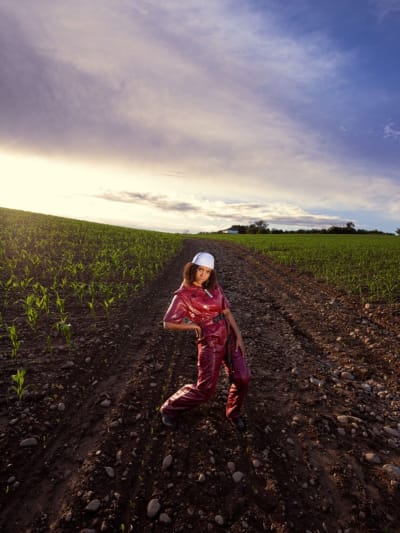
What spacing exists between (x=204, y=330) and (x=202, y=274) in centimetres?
80

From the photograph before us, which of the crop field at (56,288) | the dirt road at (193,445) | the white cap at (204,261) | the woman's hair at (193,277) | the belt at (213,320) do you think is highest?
the white cap at (204,261)

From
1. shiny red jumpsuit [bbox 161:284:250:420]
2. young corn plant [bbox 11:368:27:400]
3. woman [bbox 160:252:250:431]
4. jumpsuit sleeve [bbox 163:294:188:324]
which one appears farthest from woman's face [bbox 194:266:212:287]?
young corn plant [bbox 11:368:27:400]

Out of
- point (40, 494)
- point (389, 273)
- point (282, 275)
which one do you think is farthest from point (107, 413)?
point (389, 273)

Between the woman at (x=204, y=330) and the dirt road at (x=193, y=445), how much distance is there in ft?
1.61

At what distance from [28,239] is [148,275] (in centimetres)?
1077

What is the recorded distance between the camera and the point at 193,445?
3961 mm

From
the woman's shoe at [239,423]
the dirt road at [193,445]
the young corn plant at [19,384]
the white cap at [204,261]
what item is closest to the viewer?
the dirt road at [193,445]

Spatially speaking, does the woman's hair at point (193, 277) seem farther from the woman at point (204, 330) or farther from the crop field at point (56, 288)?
the crop field at point (56, 288)

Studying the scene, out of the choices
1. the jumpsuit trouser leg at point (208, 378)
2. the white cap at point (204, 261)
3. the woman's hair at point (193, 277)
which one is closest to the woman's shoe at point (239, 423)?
the jumpsuit trouser leg at point (208, 378)

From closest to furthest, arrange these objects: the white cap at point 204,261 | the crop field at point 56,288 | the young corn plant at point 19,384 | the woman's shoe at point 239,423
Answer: the white cap at point 204,261
the woman's shoe at point 239,423
the young corn plant at point 19,384
the crop field at point 56,288

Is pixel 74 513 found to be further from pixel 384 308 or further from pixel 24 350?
pixel 384 308

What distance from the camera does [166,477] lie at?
3451 millimetres

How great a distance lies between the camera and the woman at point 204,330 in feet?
13.5

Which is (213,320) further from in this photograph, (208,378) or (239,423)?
(239,423)
